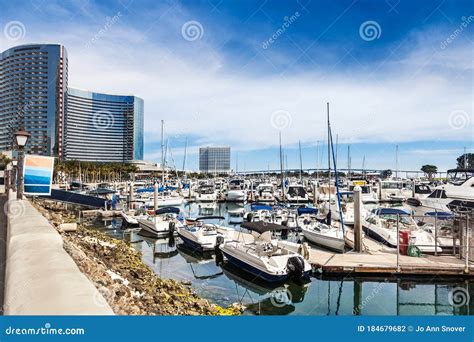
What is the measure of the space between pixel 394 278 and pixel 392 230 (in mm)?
6391

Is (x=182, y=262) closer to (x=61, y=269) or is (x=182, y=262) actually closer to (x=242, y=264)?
(x=242, y=264)

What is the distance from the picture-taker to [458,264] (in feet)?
55.7

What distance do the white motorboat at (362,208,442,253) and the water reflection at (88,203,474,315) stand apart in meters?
3.42

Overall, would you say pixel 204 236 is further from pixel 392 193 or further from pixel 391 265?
pixel 392 193

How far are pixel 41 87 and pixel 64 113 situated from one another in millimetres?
17190

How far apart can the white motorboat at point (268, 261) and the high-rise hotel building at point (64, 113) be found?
50.4 meters

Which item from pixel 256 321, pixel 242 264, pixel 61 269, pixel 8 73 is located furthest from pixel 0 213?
pixel 8 73

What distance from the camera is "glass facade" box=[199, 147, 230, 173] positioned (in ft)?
577

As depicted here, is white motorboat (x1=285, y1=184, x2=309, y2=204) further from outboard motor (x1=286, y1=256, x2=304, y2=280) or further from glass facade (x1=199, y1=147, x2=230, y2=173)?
glass facade (x1=199, y1=147, x2=230, y2=173)

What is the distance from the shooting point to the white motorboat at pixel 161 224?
28734mm

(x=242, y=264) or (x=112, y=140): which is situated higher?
(x=112, y=140)

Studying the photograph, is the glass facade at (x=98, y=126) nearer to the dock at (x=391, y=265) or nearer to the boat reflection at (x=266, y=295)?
the boat reflection at (x=266, y=295)

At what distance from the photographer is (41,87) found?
300 feet

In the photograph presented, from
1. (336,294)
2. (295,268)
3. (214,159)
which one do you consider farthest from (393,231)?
(214,159)
